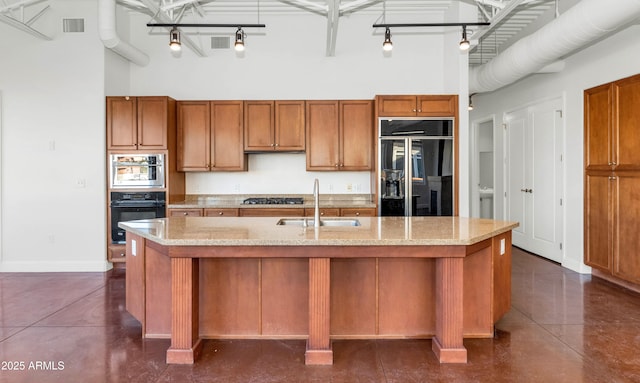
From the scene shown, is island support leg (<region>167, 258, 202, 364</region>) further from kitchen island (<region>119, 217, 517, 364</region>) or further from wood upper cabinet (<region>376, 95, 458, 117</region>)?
wood upper cabinet (<region>376, 95, 458, 117</region>)

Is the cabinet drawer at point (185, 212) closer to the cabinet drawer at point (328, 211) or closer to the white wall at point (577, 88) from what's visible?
the cabinet drawer at point (328, 211)

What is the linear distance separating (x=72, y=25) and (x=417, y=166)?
509cm

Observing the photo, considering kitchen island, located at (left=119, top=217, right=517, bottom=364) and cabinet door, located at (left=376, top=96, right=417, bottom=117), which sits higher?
cabinet door, located at (left=376, top=96, right=417, bottom=117)

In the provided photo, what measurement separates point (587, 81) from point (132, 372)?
233 inches

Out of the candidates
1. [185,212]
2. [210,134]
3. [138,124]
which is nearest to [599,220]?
[210,134]

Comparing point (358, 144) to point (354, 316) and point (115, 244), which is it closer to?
point (354, 316)

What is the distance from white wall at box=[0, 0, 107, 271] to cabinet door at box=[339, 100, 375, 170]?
11.0ft

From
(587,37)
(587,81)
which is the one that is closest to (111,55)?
(587,37)

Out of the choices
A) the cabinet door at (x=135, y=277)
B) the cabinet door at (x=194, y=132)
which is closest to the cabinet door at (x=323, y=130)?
the cabinet door at (x=194, y=132)

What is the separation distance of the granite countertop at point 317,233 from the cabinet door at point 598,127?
233 centimetres

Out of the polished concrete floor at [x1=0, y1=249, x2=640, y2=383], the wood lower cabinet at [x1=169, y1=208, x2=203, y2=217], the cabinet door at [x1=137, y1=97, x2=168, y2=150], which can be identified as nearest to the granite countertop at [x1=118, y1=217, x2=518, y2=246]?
the polished concrete floor at [x1=0, y1=249, x2=640, y2=383]

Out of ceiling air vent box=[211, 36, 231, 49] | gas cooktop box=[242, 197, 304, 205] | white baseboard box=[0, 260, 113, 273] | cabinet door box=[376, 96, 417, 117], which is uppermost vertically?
ceiling air vent box=[211, 36, 231, 49]

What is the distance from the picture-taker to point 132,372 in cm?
251

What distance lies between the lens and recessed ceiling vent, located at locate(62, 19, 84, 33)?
509cm
